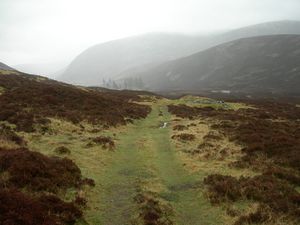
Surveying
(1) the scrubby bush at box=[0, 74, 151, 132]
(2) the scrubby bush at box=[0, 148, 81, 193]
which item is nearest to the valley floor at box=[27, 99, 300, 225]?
(2) the scrubby bush at box=[0, 148, 81, 193]

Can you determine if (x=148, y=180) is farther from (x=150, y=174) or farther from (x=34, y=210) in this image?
(x=34, y=210)

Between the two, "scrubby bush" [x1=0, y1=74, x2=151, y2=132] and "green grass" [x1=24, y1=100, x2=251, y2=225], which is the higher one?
"scrubby bush" [x1=0, y1=74, x2=151, y2=132]

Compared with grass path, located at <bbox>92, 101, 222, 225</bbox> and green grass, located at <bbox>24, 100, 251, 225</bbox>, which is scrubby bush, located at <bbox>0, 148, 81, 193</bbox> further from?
grass path, located at <bbox>92, 101, 222, 225</bbox>

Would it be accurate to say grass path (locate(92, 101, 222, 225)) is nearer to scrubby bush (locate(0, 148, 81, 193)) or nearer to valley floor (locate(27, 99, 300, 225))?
valley floor (locate(27, 99, 300, 225))

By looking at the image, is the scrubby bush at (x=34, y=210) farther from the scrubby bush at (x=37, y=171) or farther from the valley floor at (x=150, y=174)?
the scrubby bush at (x=37, y=171)

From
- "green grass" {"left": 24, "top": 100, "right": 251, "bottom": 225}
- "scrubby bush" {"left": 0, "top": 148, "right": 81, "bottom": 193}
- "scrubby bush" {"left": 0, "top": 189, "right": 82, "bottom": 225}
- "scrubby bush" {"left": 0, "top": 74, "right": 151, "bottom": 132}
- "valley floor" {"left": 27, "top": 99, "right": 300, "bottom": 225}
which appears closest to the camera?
"scrubby bush" {"left": 0, "top": 189, "right": 82, "bottom": 225}

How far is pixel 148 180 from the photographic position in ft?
A: 65.1

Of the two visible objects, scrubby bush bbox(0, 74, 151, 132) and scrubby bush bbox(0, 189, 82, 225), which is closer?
scrubby bush bbox(0, 189, 82, 225)

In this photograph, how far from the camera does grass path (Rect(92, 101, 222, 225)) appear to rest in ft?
50.1

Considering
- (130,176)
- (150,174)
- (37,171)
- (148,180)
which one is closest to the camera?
(37,171)

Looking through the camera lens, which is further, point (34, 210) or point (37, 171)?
point (37, 171)

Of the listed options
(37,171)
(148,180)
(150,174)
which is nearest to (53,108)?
(150,174)

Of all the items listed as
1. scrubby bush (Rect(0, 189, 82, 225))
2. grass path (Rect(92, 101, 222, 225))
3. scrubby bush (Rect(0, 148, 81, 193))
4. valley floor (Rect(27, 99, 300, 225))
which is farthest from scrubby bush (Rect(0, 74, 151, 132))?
scrubby bush (Rect(0, 189, 82, 225))

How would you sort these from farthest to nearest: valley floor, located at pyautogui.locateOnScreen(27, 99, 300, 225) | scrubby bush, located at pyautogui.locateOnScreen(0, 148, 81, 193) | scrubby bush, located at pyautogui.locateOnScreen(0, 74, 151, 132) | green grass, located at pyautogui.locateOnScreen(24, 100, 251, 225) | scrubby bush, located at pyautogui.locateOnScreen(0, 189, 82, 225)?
scrubby bush, located at pyautogui.locateOnScreen(0, 74, 151, 132) → scrubby bush, located at pyautogui.locateOnScreen(0, 148, 81, 193) → green grass, located at pyautogui.locateOnScreen(24, 100, 251, 225) → valley floor, located at pyautogui.locateOnScreen(27, 99, 300, 225) → scrubby bush, located at pyautogui.locateOnScreen(0, 189, 82, 225)
